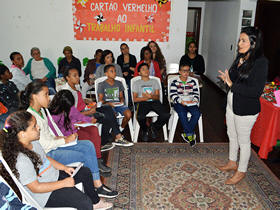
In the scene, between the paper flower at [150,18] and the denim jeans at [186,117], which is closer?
the denim jeans at [186,117]

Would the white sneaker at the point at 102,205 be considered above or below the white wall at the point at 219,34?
below

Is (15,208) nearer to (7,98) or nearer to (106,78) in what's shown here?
(7,98)

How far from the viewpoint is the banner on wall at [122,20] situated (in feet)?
18.1

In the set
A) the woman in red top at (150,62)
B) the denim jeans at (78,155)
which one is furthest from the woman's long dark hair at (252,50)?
the woman in red top at (150,62)

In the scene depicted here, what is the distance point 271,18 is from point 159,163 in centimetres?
429

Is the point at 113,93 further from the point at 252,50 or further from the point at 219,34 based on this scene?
the point at 219,34

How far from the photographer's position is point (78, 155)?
2.40 meters

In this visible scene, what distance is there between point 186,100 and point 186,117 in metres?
0.30

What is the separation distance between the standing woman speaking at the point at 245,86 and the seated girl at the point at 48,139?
5.00 ft

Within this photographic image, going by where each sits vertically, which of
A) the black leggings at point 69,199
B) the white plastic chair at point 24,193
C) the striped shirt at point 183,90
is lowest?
the black leggings at point 69,199

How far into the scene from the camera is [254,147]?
11.9 ft

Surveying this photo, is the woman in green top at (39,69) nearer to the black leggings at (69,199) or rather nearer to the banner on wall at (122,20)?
the banner on wall at (122,20)

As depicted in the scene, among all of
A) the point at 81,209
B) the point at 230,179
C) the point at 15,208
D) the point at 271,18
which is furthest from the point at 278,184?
the point at 271,18

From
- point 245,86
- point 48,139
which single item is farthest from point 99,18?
point 245,86
